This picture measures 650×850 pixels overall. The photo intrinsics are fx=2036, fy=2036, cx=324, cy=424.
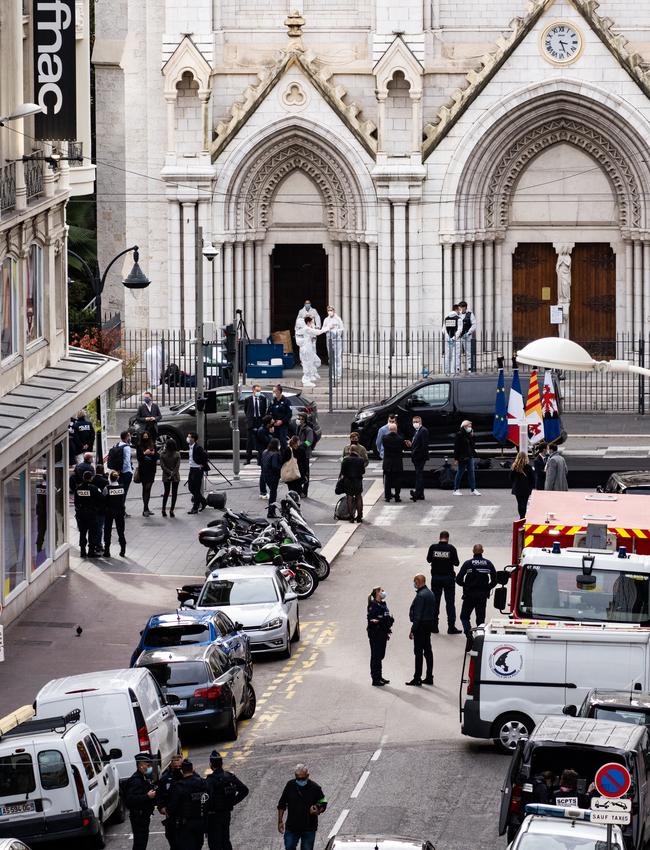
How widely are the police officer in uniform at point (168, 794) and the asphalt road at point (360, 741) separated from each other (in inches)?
39.9

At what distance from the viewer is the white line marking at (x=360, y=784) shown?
70.0ft

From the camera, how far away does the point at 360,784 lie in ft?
71.5

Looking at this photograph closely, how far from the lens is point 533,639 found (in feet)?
73.3

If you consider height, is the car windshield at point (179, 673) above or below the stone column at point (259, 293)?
below

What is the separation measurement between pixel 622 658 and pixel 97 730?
5755 millimetres

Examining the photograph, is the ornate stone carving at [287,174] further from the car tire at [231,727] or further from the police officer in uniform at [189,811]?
the police officer in uniform at [189,811]

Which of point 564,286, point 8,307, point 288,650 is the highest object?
point 564,286

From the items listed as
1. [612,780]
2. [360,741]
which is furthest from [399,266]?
[612,780]

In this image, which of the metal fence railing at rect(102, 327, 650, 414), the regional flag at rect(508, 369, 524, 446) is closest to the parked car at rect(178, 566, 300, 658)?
the regional flag at rect(508, 369, 524, 446)

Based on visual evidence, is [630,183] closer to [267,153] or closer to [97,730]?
[267,153]

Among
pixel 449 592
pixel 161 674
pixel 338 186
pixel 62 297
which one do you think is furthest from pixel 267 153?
pixel 161 674

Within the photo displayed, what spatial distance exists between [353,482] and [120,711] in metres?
15.0

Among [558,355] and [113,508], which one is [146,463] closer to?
[113,508]

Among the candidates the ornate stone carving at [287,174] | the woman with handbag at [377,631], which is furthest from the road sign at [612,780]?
the ornate stone carving at [287,174]
